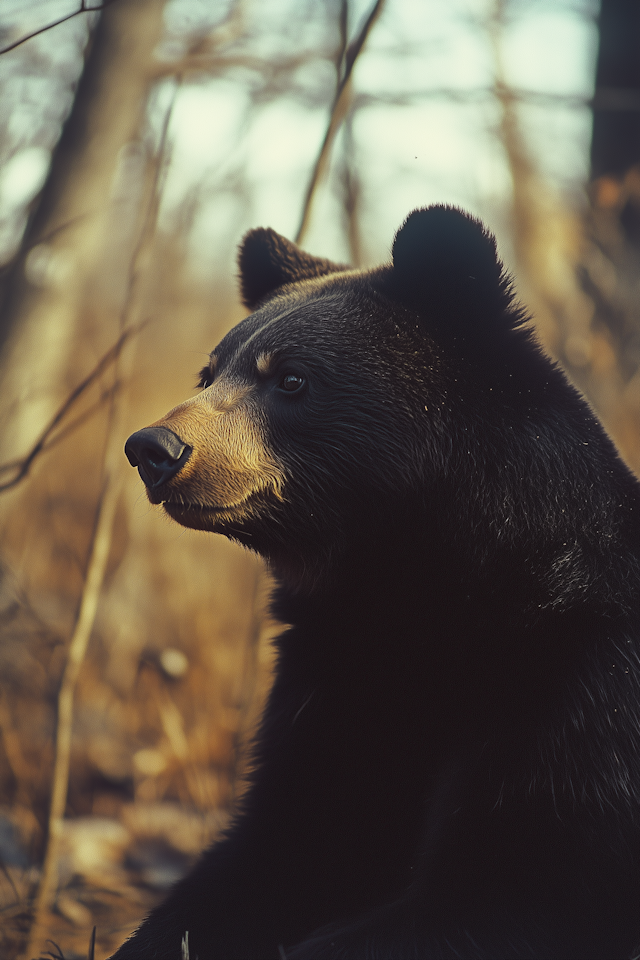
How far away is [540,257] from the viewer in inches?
261

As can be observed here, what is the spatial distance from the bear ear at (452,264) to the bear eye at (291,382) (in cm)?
42

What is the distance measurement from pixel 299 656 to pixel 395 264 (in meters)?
1.20

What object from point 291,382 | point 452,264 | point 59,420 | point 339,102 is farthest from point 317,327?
point 339,102

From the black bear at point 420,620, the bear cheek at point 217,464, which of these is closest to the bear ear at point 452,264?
the black bear at point 420,620

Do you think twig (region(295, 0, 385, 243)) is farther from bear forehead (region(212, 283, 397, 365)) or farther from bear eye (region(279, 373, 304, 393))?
bear eye (region(279, 373, 304, 393))

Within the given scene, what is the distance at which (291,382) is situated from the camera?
229 centimetres

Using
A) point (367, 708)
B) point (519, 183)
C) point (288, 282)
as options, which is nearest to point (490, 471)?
point (367, 708)

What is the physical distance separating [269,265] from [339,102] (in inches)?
33.2

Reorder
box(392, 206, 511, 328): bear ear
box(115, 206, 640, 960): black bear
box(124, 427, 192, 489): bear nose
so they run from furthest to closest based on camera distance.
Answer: box(392, 206, 511, 328): bear ear < box(124, 427, 192, 489): bear nose < box(115, 206, 640, 960): black bear

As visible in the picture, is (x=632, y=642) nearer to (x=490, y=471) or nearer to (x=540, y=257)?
(x=490, y=471)

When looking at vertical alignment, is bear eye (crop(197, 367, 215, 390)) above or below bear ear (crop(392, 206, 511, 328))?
below

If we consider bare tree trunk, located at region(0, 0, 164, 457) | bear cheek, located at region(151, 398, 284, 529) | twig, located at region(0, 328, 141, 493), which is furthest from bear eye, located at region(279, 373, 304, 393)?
bare tree trunk, located at region(0, 0, 164, 457)

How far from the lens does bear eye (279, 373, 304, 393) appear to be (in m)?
2.29

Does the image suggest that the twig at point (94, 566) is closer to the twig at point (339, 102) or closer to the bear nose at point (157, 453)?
the twig at point (339, 102)
